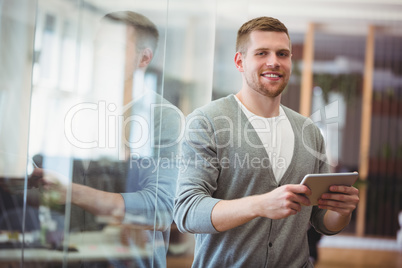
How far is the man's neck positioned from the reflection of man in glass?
258 millimetres

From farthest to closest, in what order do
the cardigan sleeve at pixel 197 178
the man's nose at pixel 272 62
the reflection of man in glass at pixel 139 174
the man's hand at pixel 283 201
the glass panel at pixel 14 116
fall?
the glass panel at pixel 14 116, the reflection of man in glass at pixel 139 174, the man's nose at pixel 272 62, the cardigan sleeve at pixel 197 178, the man's hand at pixel 283 201

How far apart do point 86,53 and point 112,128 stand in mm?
285

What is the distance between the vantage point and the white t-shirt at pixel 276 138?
4.98 feet

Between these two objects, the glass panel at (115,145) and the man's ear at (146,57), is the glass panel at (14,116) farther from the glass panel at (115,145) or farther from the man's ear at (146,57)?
the man's ear at (146,57)

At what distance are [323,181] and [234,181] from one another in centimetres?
29

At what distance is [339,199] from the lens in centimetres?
135

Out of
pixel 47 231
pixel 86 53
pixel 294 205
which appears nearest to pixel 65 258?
pixel 47 231

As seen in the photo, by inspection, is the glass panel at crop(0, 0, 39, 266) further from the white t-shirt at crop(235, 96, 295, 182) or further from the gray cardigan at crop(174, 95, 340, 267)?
the white t-shirt at crop(235, 96, 295, 182)

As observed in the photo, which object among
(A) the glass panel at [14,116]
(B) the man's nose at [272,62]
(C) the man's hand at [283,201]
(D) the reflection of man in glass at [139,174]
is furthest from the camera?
(A) the glass panel at [14,116]

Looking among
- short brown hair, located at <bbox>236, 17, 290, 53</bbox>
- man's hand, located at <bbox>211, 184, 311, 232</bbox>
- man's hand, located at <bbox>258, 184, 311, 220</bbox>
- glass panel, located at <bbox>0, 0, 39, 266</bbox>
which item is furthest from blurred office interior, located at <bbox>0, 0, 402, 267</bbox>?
man's hand, located at <bbox>258, 184, 311, 220</bbox>

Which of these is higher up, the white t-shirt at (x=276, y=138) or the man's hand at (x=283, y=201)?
the white t-shirt at (x=276, y=138)

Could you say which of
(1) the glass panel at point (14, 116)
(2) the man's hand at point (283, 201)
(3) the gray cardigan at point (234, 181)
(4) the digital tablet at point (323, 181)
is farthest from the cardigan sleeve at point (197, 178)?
(1) the glass panel at point (14, 116)

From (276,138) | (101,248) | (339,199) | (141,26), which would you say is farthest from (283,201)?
(141,26)

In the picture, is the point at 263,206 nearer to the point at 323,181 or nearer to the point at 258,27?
the point at 323,181
